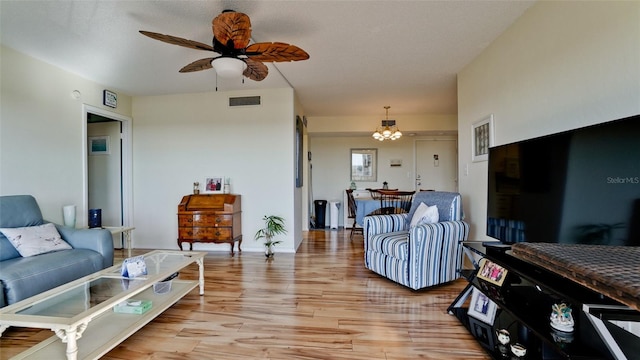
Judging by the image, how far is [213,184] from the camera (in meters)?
4.15

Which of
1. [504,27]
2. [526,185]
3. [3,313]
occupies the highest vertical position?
[504,27]

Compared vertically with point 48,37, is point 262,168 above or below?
A: below

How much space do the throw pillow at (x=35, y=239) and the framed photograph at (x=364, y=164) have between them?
4981 millimetres

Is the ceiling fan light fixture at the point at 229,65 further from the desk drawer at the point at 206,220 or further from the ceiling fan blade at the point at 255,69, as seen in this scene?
the desk drawer at the point at 206,220

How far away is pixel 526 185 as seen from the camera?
1639 millimetres

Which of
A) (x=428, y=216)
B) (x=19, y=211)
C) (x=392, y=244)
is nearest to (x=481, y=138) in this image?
(x=428, y=216)

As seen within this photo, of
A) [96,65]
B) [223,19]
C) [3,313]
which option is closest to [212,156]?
[96,65]

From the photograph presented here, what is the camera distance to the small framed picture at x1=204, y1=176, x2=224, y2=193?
4.14 m

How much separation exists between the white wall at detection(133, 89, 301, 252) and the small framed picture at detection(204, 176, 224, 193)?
0.24ft

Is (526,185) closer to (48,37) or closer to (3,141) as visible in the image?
(48,37)

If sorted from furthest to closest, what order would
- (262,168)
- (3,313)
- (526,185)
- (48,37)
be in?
(262,168), (48,37), (526,185), (3,313)

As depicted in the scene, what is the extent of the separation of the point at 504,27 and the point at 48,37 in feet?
13.3

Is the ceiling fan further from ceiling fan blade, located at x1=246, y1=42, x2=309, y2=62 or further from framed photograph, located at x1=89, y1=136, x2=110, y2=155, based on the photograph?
framed photograph, located at x1=89, y1=136, x2=110, y2=155

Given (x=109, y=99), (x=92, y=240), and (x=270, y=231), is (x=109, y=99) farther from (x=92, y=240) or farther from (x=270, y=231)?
(x=270, y=231)
